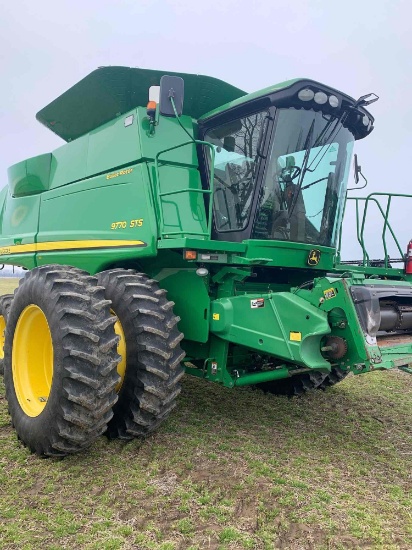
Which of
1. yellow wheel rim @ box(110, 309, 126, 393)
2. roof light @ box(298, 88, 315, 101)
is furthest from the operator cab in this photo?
yellow wheel rim @ box(110, 309, 126, 393)

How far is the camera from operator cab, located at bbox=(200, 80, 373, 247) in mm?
4145

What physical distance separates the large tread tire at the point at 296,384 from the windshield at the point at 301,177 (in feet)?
4.95

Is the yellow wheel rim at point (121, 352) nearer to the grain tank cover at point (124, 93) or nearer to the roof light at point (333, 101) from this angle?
the grain tank cover at point (124, 93)

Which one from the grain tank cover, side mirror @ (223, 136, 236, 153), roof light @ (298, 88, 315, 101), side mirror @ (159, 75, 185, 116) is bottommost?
side mirror @ (223, 136, 236, 153)

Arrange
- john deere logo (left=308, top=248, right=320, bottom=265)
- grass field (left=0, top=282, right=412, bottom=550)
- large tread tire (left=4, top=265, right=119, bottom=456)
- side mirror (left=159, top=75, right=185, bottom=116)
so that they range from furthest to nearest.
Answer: john deere logo (left=308, top=248, right=320, bottom=265) → side mirror (left=159, top=75, right=185, bottom=116) → large tread tire (left=4, top=265, right=119, bottom=456) → grass field (left=0, top=282, right=412, bottom=550)

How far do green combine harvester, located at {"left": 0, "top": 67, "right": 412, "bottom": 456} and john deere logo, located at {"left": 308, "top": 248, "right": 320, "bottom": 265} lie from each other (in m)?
0.02

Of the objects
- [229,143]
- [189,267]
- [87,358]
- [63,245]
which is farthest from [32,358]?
[229,143]

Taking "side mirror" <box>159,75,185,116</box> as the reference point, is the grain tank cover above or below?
above

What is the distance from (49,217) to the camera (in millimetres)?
5637

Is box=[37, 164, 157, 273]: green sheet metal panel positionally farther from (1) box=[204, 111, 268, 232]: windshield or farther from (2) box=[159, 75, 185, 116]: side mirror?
(1) box=[204, 111, 268, 232]: windshield

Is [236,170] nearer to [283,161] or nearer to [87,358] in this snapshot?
[283,161]

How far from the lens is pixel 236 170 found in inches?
173

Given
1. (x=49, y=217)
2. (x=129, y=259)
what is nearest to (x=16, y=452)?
(x=129, y=259)

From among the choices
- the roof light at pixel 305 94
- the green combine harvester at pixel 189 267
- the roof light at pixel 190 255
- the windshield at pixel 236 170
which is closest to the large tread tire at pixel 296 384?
the green combine harvester at pixel 189 267
